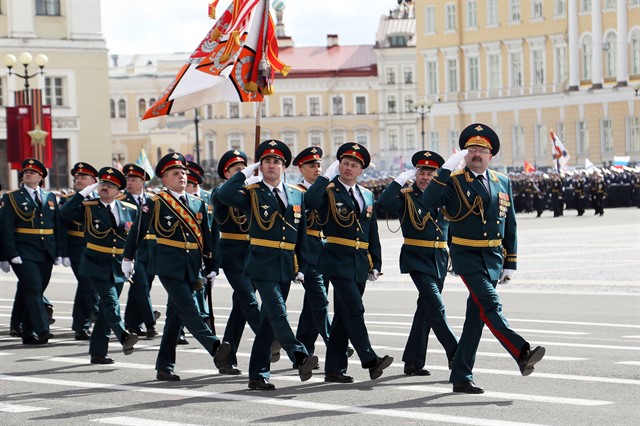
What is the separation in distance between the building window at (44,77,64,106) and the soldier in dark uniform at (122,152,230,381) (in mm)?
58551

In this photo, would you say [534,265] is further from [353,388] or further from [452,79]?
[452,79]

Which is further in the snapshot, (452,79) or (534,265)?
(452,79)

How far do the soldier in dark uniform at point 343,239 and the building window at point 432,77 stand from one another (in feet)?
258

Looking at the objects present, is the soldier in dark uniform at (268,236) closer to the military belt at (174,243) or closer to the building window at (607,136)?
the military belt at (174,243)

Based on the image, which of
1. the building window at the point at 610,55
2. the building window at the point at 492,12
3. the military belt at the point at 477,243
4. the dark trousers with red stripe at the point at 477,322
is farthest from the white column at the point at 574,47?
the dark trousers with red stripe at the point at 477,322

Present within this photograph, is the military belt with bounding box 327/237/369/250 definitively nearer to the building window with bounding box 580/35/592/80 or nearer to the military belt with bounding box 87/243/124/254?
the military belt with bounding box 87/243/124/254

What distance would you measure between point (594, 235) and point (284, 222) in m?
25.4

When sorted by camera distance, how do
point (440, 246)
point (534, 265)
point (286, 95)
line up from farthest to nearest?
point (286, 95), point (534, 265), point (440, 246)

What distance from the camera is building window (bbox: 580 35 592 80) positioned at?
260ft

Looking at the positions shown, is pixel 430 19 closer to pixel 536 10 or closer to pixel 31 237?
pixel 536 10

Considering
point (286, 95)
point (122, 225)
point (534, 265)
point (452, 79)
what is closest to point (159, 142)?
point (286, 95)

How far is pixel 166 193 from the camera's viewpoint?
13031 millimetres

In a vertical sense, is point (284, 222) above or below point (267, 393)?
above

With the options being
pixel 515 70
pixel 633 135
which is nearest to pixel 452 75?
pixel 515 70
